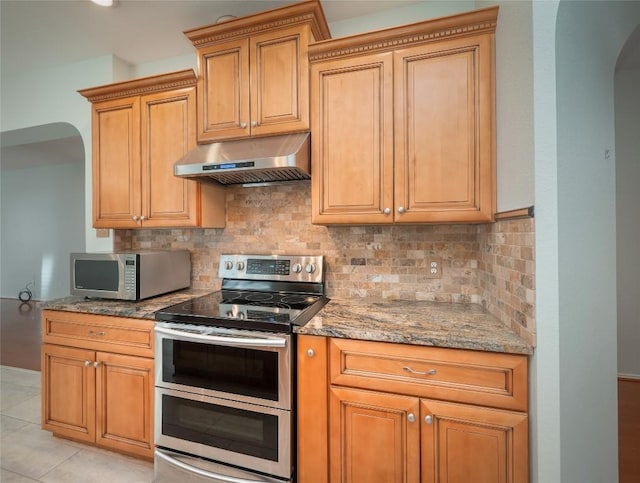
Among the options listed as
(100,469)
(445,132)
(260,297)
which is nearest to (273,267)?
(260,297)

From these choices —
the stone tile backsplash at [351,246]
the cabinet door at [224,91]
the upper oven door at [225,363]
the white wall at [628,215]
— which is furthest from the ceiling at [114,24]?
the white wall at [628,215]

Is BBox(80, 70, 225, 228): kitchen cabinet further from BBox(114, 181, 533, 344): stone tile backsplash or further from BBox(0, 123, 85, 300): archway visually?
BBox(0, 123, 85, 300): archway

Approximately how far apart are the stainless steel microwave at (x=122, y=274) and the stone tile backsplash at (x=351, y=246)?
0.30 meters

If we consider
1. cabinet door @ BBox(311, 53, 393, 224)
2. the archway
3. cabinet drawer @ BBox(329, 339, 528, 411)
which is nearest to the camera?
cabinet drawer @ BBox(329, 339, 528, 411)

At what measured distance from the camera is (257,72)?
180 centimetres

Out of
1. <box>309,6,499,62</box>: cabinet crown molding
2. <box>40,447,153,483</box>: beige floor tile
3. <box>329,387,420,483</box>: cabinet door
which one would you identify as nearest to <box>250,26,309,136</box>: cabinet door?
<box>309,6,499,62</box>: cabinet crown molding

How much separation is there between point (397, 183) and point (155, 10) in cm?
191

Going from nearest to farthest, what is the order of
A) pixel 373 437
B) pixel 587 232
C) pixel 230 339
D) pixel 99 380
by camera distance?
pixel 587 232 < pixel 373 437 < pixel 230 339 < pixel 99 380

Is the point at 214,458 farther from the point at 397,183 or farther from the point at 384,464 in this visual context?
the point at 397,183

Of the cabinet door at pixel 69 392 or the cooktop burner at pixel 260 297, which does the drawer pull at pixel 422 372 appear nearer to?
the cooktop burner at pixel 260 297

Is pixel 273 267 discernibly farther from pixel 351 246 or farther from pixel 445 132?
pixel 445 132

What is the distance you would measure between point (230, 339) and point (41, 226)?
280 inches

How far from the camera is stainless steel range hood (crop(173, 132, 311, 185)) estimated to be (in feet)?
5.34

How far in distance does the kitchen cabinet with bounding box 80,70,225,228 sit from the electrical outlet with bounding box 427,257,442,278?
1.45 m
